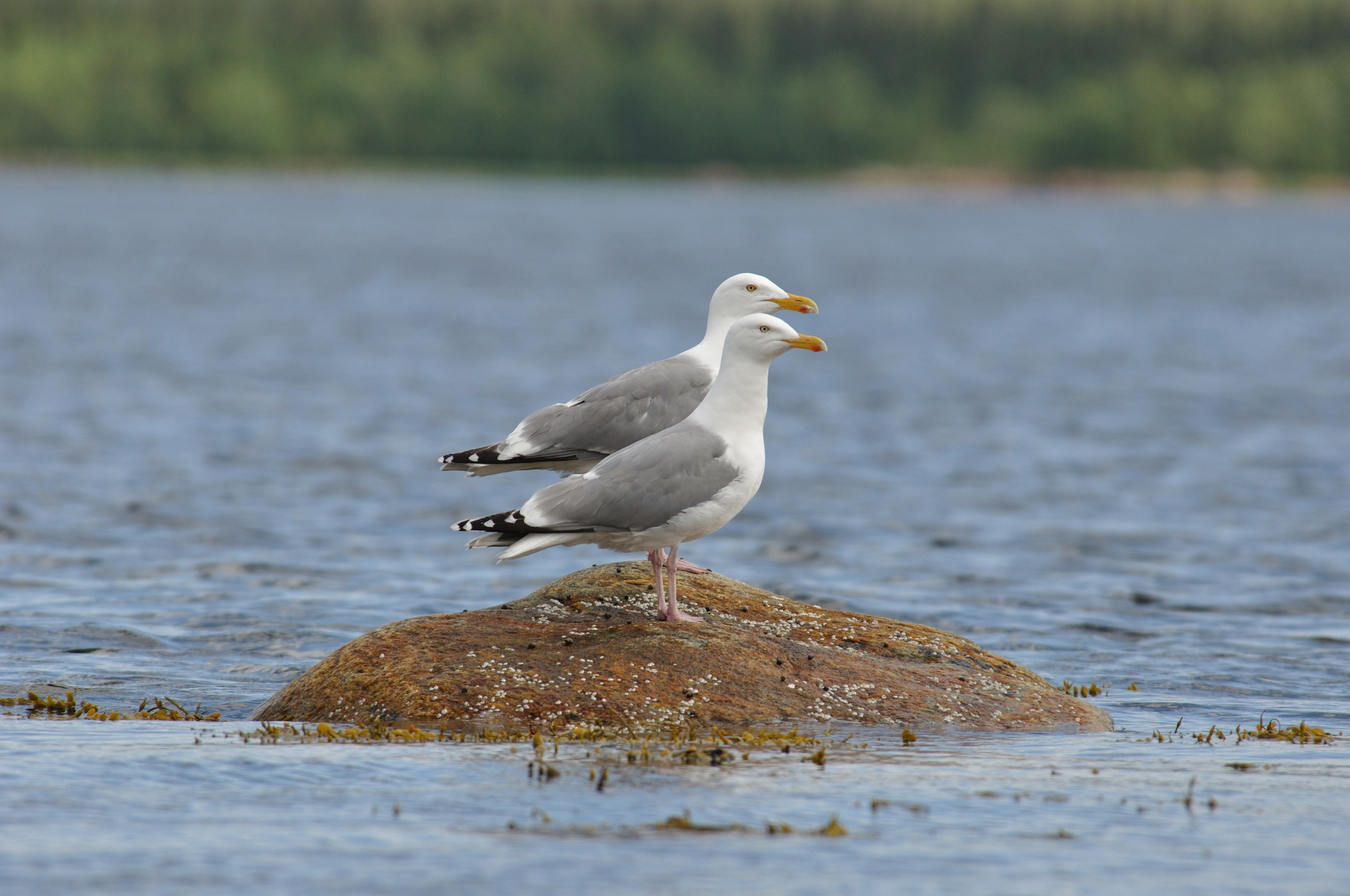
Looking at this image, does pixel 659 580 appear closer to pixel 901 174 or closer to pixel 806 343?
pixel 806 343

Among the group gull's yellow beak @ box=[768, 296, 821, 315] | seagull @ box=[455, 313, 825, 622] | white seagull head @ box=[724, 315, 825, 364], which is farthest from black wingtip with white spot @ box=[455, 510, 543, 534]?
gull's yellow beak @ box=[768, 296, 821, 315]

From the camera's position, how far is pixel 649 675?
1002 cm

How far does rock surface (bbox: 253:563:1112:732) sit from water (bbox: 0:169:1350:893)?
1.70 ft

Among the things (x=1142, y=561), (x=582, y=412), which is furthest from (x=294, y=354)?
(x=582, y=412)

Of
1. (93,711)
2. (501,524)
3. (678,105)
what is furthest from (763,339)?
(678,105)

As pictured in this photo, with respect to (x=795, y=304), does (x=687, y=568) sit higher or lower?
lower

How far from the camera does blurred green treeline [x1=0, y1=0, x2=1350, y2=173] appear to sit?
A: 6806 inches

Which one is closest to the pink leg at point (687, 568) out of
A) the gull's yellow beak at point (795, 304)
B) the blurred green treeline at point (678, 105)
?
the gull's yellow beak at point (795, 304)

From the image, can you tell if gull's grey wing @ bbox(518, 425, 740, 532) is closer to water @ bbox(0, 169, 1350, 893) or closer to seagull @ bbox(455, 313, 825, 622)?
seagull @ bbox(455, 313, 825, 622)

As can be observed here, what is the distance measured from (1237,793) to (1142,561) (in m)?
9.36

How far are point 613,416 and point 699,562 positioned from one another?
6532mm

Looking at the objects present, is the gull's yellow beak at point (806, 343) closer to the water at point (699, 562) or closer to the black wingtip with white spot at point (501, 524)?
the black wingtip with white spot at point (501, 524)

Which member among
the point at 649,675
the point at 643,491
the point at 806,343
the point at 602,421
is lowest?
the point at 649,675

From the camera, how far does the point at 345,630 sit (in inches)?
541
